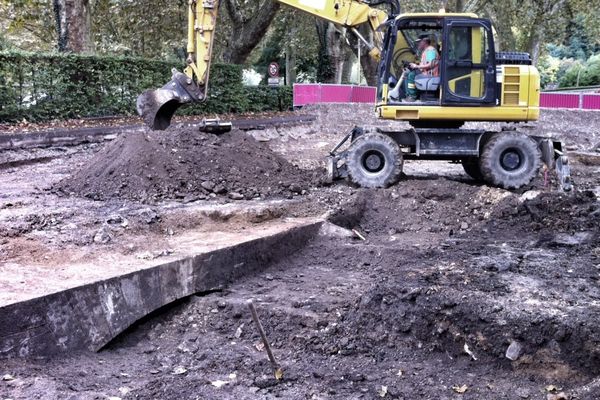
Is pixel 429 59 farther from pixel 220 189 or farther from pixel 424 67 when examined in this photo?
pixel 220 189

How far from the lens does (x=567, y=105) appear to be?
18.0 m

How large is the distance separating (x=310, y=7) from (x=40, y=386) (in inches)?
319

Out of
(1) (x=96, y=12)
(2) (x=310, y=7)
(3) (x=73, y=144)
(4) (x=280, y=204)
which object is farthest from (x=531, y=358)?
(1) (x=96, y=12)

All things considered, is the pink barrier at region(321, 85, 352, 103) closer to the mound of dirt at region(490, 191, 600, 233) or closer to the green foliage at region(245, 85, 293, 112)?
the green foliage at region(245, 85, 293, 112)

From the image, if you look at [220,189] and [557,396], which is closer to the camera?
[557,396]

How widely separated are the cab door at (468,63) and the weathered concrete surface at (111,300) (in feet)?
13.7

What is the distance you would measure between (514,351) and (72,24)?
1482cm

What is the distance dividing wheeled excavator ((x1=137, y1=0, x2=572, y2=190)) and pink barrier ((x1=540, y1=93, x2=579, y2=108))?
27.3 ft

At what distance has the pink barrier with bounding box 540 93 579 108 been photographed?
58.5ft

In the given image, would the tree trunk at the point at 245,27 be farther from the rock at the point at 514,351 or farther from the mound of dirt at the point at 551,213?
the rock at the point at 514,351

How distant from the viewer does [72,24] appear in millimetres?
16328

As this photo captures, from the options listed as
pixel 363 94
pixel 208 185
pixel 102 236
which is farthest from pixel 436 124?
pixel 363 94

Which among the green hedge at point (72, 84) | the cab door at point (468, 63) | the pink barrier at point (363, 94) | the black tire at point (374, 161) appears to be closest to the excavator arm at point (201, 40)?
the cab door at point (468, 63)

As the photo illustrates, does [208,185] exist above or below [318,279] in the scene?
above
